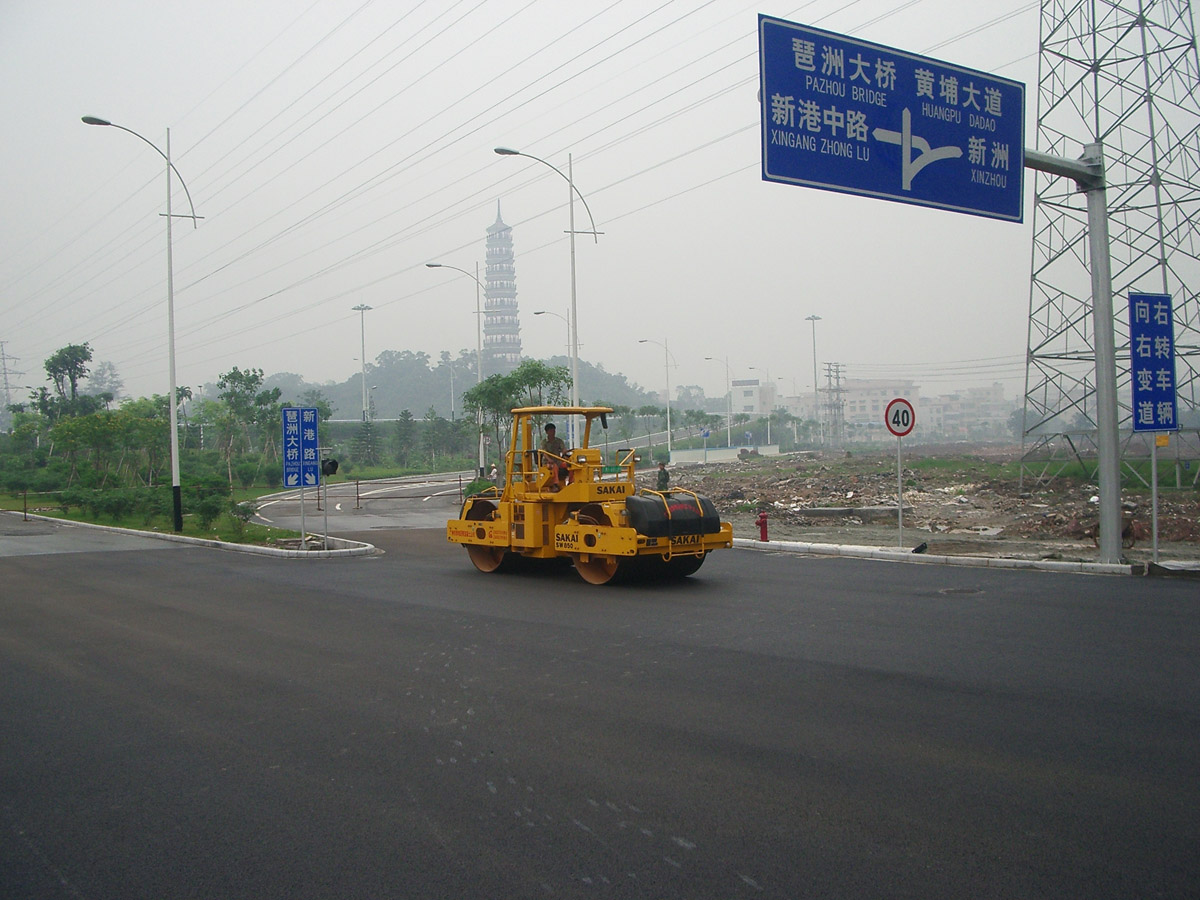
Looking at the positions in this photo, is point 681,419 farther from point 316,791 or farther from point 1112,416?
point 316,791

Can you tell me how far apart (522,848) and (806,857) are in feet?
A: 4.19

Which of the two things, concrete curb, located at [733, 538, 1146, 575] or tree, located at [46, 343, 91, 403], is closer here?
concrete curb, located at [733, 538, 1146, 575]

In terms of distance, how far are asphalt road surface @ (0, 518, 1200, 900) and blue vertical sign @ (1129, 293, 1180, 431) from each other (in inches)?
145

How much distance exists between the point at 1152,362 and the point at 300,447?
607 inches

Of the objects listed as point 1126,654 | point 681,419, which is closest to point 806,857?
point 1126,654

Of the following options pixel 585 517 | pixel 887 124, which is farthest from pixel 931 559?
pixel 887 124

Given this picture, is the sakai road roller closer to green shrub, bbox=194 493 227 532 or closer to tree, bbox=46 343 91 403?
green shrub, bbox=194 493 227 532

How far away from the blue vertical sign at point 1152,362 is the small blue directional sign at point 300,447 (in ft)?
48.1

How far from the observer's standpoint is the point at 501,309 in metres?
148

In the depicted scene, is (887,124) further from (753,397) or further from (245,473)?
(753,397)

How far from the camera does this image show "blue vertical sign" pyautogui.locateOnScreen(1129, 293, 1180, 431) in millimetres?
13258

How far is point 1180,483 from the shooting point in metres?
24.7


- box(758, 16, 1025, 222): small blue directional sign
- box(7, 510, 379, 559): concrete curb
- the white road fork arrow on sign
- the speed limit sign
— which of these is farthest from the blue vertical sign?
box(7, 510, 379, 559): concrete curb

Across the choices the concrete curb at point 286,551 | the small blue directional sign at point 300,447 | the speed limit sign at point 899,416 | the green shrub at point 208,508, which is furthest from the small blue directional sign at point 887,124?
the green shrub at point 208,508
